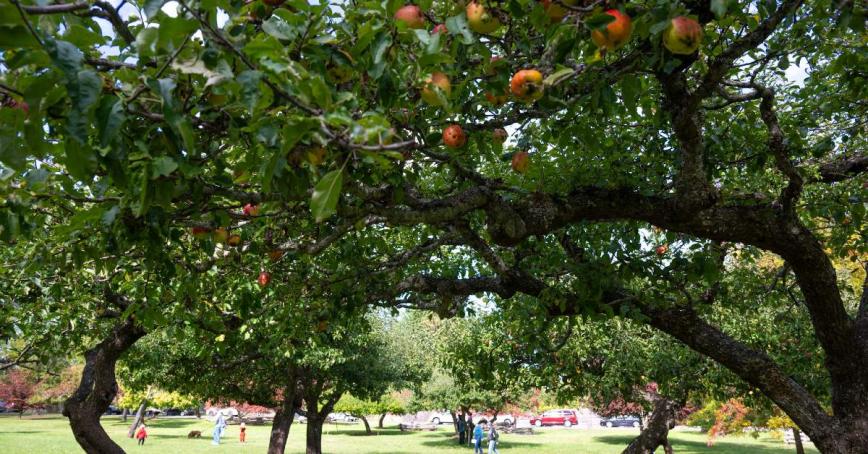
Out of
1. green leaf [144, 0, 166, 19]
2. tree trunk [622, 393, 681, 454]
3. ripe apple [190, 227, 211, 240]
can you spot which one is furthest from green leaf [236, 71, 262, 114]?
tree trunk [622, 393, 681, 454]

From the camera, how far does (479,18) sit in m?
2.51

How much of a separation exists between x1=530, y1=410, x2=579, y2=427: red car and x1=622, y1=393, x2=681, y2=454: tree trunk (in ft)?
138

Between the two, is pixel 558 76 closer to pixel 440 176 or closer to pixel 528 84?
pixel 528 84

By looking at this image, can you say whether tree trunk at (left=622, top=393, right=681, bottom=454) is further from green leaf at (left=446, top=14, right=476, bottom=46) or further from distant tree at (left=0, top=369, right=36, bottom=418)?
distant tree at (left=0, top=369, right=36, bottom=418)

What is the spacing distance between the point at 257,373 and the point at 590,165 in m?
14.4

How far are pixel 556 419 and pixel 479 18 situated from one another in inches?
2219

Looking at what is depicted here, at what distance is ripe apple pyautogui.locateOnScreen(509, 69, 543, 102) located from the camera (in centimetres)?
259

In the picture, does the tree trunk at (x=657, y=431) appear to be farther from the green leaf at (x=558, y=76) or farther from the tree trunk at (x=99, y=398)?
the green leaf at (x=558, y=76)

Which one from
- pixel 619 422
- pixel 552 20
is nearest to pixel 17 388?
pixel 619 422

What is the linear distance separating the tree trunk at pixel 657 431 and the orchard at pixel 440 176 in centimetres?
7

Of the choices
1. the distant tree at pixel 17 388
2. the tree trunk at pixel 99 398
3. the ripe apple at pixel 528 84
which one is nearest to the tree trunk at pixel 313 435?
the tree trunk at pixel 99 398

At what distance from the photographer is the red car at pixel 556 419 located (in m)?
54.4

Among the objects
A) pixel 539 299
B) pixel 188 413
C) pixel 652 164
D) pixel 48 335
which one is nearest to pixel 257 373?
pixel 48 335

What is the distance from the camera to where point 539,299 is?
6.48 meters
